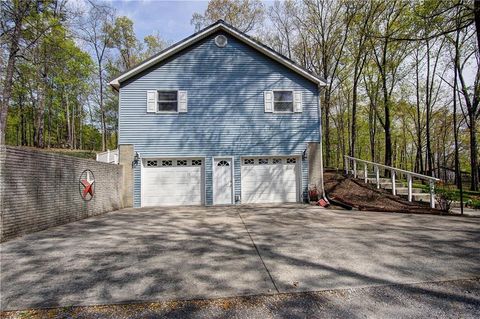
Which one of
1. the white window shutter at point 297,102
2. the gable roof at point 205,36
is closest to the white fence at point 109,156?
the gable roof at point 205,36

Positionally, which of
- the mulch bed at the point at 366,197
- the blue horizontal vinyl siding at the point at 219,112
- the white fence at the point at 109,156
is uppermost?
the blue horizontal vinyl siding at the point at 219,112

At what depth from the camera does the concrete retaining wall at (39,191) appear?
15.6 ft

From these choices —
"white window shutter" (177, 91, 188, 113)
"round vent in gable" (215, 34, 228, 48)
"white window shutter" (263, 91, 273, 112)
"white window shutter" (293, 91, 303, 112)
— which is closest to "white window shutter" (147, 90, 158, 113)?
"white window shutter" (177, 91, 188, 113)

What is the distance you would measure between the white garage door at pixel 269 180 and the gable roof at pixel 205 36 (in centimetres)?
387

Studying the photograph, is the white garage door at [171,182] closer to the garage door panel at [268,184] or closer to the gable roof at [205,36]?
the garage door panel at [268,184]

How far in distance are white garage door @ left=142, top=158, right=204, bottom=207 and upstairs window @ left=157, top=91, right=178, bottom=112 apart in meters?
2.10

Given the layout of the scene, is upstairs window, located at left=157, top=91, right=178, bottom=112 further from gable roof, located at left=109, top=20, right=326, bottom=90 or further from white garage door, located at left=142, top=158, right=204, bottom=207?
white garage door, located at left=142, top=158, right=204, bottom=207

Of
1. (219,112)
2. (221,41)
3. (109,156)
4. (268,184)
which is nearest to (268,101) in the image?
(219,112)

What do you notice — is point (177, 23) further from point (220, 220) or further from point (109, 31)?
point (109, 31)

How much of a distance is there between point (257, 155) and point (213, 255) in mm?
6565

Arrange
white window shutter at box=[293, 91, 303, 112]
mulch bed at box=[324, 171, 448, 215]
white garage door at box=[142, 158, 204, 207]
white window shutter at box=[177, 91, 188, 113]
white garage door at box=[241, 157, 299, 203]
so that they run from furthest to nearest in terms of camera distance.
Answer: white window shutter at box=[293, 91, 303, 112] → white garage door at box=[241, 157, 299, 203] → white window shutter at box=[177, 91, 188, 113] → white garage door at box=[142, 158, 204, 207] → mulch bed at box=[324, 171, 448, 215]

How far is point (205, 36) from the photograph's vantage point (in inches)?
413

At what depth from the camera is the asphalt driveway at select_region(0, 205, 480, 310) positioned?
2963mm

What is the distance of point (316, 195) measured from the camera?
10125mm
